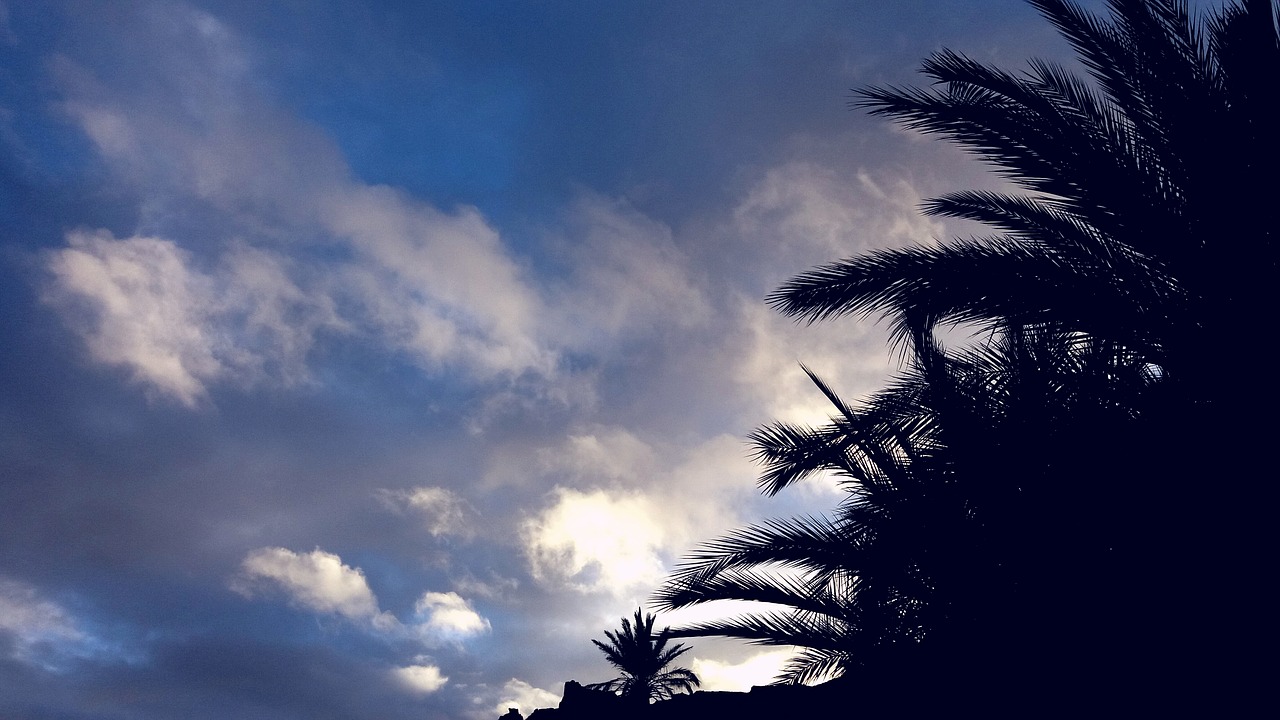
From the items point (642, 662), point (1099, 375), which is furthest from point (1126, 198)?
point (642, 662)

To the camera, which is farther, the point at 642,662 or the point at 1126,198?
the point at 642,662

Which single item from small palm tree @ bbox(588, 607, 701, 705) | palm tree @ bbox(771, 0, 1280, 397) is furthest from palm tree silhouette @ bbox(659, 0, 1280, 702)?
small palm tree @ bbox(588, 607, 701, 705)

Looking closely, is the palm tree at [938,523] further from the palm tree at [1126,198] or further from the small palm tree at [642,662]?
the small palm tree at [642,662]

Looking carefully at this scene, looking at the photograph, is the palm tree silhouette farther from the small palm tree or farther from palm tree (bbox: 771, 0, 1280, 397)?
the small palm tree

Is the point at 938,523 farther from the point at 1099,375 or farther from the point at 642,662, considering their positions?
the point at 642,662

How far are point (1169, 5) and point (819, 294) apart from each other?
3.68 meters

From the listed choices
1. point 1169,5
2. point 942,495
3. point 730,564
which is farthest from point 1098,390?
point 730,564

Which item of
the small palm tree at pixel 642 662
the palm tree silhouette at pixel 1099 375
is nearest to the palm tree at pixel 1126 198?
the palm tree silhouette at pixel 1099 375


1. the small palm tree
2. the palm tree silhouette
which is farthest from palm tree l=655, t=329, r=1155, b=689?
the small palm tree

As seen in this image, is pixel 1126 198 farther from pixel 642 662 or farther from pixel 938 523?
pixel 642 662

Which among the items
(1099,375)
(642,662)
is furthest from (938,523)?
(642,662)

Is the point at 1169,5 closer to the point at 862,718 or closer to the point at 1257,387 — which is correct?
the point at 1257,387

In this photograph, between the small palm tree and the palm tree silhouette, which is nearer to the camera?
the palm tree silhouette

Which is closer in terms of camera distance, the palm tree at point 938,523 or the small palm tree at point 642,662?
the palm tree at point 938,523
